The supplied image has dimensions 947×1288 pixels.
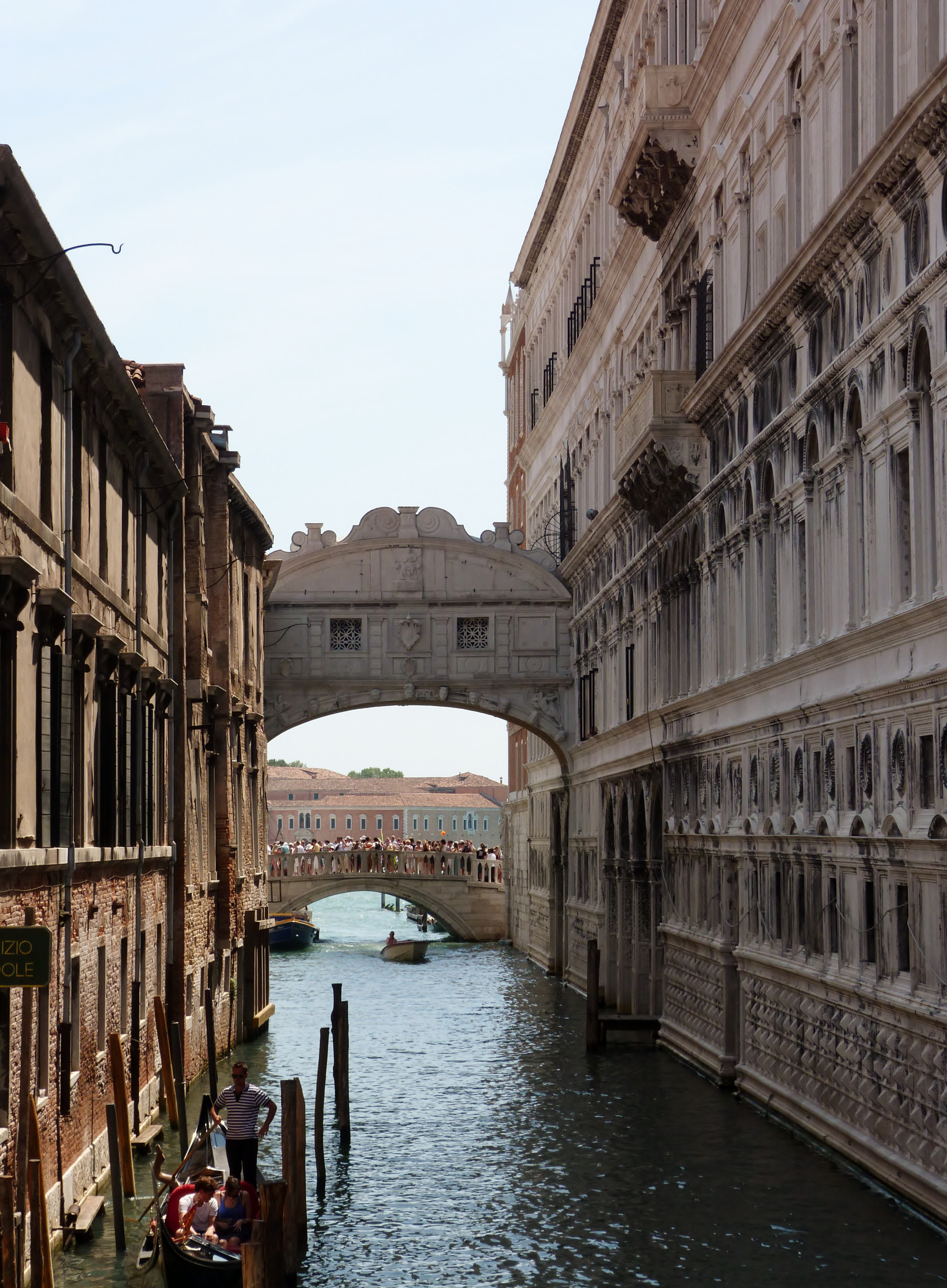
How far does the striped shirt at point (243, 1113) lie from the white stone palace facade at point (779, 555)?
16.1 ft

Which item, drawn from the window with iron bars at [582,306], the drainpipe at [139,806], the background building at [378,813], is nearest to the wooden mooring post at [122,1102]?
the drainpipe at [139,806]

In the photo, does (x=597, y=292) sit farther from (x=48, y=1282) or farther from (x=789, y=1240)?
(x=48, y=1282)

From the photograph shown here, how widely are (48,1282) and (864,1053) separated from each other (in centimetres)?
720

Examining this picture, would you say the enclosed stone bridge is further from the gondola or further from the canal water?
the gondola

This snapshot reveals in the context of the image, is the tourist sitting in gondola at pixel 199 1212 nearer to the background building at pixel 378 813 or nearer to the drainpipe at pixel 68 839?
the drainpipe at pixel 68 839

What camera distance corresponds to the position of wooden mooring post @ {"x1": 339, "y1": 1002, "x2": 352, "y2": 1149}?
18703 millimetres

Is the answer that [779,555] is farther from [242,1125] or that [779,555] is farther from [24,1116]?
[24,1116]

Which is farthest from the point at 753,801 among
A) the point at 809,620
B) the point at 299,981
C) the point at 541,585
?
the point at 299,981

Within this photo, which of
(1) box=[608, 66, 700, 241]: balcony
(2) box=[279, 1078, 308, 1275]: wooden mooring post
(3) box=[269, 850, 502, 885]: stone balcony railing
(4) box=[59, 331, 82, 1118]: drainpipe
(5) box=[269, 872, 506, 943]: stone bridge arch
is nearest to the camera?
(4) box=[59, 331, 82, 1118]: drainpipe

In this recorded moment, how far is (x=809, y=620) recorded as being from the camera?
57.3 feet

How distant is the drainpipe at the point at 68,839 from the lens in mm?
13070

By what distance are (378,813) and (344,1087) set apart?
12595cm

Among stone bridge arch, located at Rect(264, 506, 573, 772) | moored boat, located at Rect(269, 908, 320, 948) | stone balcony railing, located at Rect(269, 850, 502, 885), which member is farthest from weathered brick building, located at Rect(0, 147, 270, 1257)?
moored boat, located at Rect(269, 908, 320, 948)

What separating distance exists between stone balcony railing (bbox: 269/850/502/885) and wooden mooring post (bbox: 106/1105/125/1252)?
3636 centimetres
